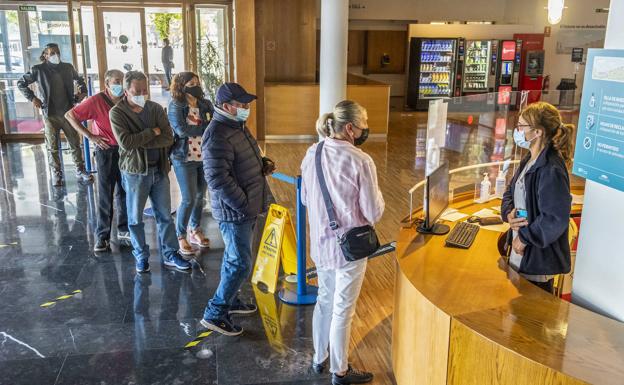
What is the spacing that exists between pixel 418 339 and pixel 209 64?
9.28m

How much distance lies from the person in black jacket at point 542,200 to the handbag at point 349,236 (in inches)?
28.1

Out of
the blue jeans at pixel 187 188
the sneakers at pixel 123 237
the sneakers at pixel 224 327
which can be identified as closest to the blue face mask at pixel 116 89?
the blue jeans at pixel 187 188

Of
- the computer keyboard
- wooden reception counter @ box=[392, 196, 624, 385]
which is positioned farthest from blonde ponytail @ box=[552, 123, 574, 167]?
the computer keyboard

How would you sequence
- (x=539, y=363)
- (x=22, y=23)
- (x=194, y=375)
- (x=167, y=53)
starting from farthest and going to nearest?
(x=167, y=53) < (x=22, y=23) < (x=194, y=375) < (x=539, y=363)

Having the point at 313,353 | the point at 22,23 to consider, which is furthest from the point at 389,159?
the point at 22,23

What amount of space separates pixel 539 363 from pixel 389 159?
24.3 ft

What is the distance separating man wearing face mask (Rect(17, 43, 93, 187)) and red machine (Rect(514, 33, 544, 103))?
12190mm

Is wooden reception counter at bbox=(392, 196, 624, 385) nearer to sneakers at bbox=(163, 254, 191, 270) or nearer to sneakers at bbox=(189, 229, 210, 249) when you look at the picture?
sneakers at bbox=(163, 254, 191, 270)

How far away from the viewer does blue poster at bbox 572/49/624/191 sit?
224 centimetres

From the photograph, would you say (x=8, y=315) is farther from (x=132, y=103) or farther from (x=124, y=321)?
(x=132, y=103)

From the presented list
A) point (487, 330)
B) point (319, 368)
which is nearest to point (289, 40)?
point (319, 368)

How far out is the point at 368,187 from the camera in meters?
2.79

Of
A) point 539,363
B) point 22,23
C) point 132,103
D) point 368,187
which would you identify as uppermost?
point 22,23

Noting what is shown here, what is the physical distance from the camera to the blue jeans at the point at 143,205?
446 cm
